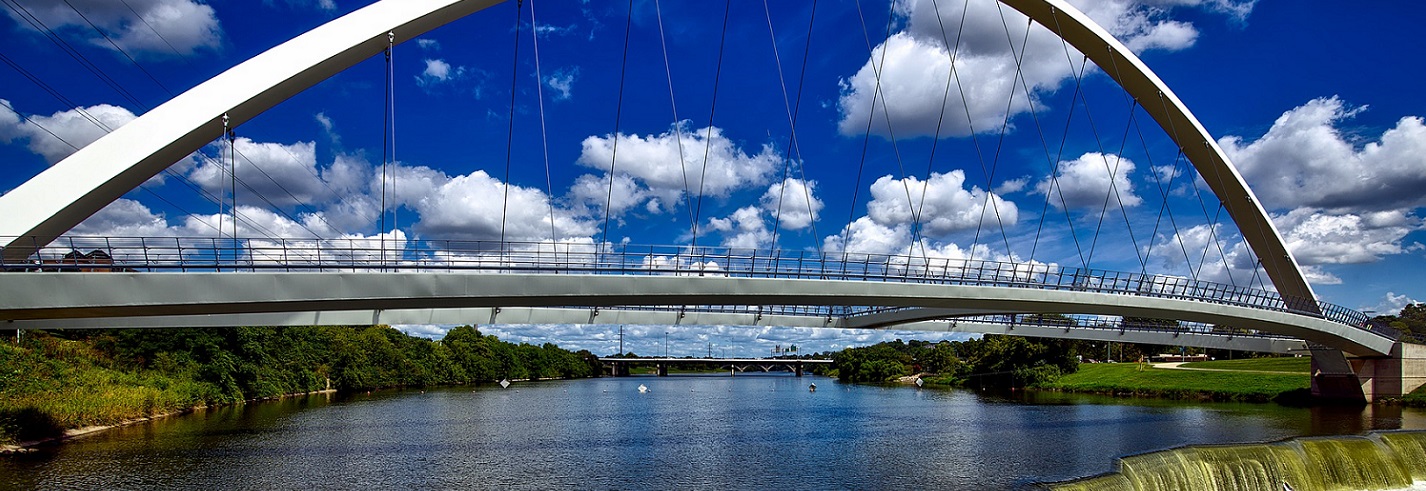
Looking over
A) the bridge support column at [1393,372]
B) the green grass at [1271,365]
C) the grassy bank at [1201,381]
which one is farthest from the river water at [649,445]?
the green grass at [1271,365]

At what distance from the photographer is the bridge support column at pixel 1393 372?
1553 inches

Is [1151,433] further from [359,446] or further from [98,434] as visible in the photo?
[98,434]

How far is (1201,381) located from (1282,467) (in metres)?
36.2

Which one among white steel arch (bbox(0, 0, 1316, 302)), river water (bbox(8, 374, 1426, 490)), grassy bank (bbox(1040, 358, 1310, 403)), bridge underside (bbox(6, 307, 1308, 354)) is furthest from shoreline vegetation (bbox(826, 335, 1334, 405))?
white steel arch (bbox(0, 0, 1316, 302))

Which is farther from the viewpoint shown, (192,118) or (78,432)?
(78,432)

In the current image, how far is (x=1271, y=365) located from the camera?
183 feet

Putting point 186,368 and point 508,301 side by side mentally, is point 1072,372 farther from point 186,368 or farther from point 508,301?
point 186,368

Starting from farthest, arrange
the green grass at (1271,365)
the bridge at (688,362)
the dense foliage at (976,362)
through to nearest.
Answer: the bridge at (688,362), the dense foliage at (976,362), the green grass at (1271,365)

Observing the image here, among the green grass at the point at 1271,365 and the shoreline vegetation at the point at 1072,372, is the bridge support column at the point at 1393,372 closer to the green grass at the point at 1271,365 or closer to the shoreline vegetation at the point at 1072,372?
the shoreline vegetation at the point at 1072,372

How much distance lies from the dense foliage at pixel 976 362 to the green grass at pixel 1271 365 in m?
9.75

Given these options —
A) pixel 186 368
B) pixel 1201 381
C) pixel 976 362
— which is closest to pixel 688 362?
pixel 976 362

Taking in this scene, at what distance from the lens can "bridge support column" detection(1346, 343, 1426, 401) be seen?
39.4 m

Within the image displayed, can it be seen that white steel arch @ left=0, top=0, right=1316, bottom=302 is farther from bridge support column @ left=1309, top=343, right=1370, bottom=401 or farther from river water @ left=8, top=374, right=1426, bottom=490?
bridge support column @ left=1309, top=343, right=1370, bottom=401

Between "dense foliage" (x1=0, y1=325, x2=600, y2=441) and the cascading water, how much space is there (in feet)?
97.3
